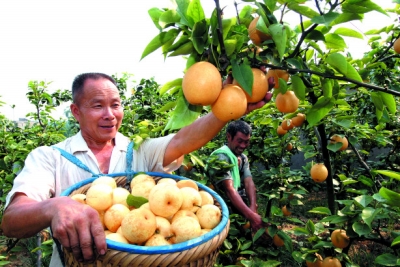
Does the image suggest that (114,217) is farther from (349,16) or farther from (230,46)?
(349,16)

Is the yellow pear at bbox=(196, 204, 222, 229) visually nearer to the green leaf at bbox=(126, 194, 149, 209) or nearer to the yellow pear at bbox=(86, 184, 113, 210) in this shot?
the green leaf at bbox=(126, 194, 149, 209)

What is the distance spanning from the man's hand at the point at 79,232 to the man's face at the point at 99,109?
85cm

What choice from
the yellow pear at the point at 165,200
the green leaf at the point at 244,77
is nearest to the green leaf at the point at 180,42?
the green leaf at the point at 244,77

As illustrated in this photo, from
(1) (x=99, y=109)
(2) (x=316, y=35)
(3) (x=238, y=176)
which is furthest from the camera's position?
(3) (x=238, y=176)

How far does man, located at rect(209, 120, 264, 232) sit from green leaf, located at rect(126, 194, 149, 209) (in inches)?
63.1

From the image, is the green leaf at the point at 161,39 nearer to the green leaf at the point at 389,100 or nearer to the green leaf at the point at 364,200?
the green leaf at the point at 389,100

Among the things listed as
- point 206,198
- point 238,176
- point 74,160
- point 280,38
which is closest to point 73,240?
point 206,198

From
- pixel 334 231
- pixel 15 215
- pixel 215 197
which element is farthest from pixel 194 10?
pixel 334 231

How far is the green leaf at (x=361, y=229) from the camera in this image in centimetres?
172

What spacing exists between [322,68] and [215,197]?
2.89 ft

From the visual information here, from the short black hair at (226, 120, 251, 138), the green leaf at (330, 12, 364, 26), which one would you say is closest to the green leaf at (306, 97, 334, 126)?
the green leaf at (330, 12, 364, 26)

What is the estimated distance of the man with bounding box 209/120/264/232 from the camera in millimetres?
3205

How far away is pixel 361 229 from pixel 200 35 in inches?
55.8

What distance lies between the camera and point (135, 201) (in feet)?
4.77
